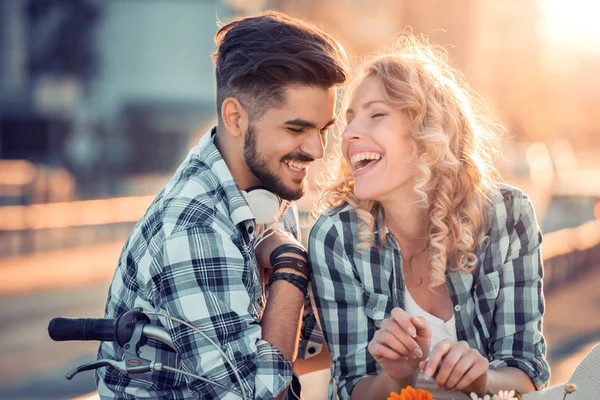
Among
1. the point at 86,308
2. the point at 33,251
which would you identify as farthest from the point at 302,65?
the point at 33,251

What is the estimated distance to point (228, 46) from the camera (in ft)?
10.8

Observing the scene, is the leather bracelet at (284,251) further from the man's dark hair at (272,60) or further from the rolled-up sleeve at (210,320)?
the man's dark hair at (272,60)

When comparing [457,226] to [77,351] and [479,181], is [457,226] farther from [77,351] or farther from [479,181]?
[77,351]

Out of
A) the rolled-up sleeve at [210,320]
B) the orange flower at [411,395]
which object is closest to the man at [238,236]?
the rolled-up sleeve at [210,320]

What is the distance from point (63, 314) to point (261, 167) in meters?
8.79

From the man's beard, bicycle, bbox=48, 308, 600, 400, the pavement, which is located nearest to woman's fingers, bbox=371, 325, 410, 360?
bicycle, bbox=48, 308, 600, 400

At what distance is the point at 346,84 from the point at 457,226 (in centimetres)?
71

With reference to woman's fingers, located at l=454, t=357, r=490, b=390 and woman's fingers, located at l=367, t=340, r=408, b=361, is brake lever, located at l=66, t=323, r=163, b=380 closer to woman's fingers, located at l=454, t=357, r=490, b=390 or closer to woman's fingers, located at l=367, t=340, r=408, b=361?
woman's fingers, located at l=367, t=340, r=408, b=361

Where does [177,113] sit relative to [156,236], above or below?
above

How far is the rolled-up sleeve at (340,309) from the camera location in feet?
9.89

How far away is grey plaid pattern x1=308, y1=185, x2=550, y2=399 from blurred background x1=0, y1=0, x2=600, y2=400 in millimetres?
5648

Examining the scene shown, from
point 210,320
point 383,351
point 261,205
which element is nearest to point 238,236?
point 261,205

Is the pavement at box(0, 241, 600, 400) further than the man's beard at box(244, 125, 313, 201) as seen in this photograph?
Yes

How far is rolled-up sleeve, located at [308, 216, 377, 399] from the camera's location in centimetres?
302
